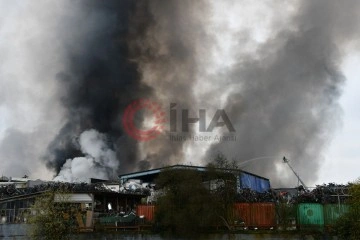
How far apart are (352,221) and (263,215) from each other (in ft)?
18.9

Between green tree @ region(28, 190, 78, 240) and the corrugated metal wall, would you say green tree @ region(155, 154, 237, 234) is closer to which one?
green tree @ region(28, 190, 78, 240)

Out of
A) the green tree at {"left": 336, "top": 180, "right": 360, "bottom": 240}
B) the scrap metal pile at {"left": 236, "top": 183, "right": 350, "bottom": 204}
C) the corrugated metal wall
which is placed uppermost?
the corrugated metal wall

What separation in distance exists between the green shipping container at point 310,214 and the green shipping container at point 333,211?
29 cm

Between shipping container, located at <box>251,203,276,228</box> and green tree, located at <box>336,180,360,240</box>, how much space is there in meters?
4.26

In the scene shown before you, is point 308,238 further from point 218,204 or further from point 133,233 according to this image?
point 133,233

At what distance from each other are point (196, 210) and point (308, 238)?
7.15 meters

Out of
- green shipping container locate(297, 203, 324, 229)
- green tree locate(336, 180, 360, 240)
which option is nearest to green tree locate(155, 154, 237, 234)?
green shipping container locate(297, 203, 324, 229)

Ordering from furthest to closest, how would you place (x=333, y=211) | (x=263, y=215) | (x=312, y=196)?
(x=312, y=196)
(x=263, y=215)
(x=333, y=211)

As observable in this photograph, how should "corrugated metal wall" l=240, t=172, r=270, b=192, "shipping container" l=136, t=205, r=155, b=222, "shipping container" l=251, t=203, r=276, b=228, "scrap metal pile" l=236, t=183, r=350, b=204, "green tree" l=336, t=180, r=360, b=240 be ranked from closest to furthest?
"green tree" l=336, t=180, r=360, b=240, "shipping container" l=251, t=203, r=276, b=228, "scrap metal pile" l=236, t=183, r=350, b=204, "shipping container" l=136, t=205, r=155, b=222, "corrugated metal wall" l=240, t=172, r=270, b=192

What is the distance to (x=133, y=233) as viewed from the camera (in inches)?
1140

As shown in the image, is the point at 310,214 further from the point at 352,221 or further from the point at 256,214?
the point at 256,214

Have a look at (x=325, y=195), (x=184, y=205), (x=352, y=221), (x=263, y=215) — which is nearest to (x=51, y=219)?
(x=184, y=205)

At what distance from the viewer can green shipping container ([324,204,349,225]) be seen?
26.6 metres

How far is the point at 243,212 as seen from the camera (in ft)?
93.1
